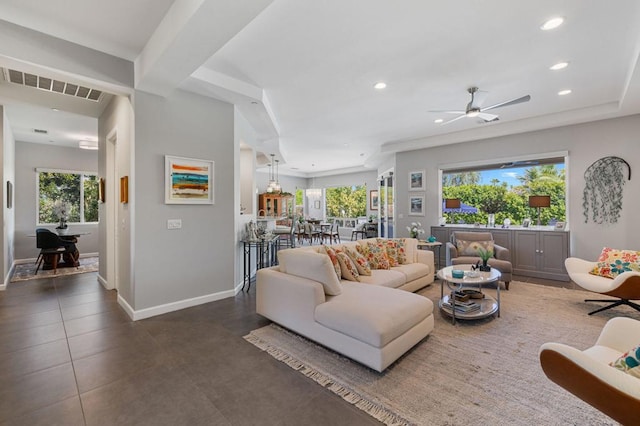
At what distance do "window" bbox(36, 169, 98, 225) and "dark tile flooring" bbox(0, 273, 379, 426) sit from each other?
477cm

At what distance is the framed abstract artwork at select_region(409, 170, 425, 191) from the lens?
7.11 m

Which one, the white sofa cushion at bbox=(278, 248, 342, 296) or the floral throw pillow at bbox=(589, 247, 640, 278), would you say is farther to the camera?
the floral throw pillow at bbox=(589, 247, 640, 278)

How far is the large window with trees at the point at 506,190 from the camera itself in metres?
5.77

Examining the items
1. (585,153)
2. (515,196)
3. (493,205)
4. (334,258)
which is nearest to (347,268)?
(334,258)

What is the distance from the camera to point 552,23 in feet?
8.77

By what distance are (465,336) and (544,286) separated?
2893 millimetres

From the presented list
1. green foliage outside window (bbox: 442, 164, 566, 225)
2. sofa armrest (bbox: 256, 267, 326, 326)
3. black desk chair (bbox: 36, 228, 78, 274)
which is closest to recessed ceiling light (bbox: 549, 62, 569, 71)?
green foliage outside window (bbox: 442, 164, 566, 225)

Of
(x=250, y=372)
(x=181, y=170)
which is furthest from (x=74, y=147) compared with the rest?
(x=250, y=372)

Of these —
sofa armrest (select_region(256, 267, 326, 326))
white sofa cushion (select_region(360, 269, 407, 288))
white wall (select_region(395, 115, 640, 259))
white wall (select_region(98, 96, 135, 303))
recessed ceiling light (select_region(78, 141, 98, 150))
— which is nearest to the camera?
sofa armrest (select_region(256, 267, 326, 326))

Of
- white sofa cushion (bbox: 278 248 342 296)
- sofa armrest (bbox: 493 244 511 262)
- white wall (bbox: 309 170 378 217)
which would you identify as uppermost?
white wall (bbox: 309 170 378 217)

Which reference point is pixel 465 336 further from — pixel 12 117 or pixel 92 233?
Result: pixel 92 233

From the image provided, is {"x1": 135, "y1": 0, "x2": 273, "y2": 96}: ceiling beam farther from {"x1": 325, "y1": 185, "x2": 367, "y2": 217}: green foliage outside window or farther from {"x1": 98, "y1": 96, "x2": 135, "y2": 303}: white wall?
{"x1": 325, "y1": 185, "x2": 367, "y2": 217}: green foliage outside window

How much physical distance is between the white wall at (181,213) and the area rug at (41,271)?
11.7 feet

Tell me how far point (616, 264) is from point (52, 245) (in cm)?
943
